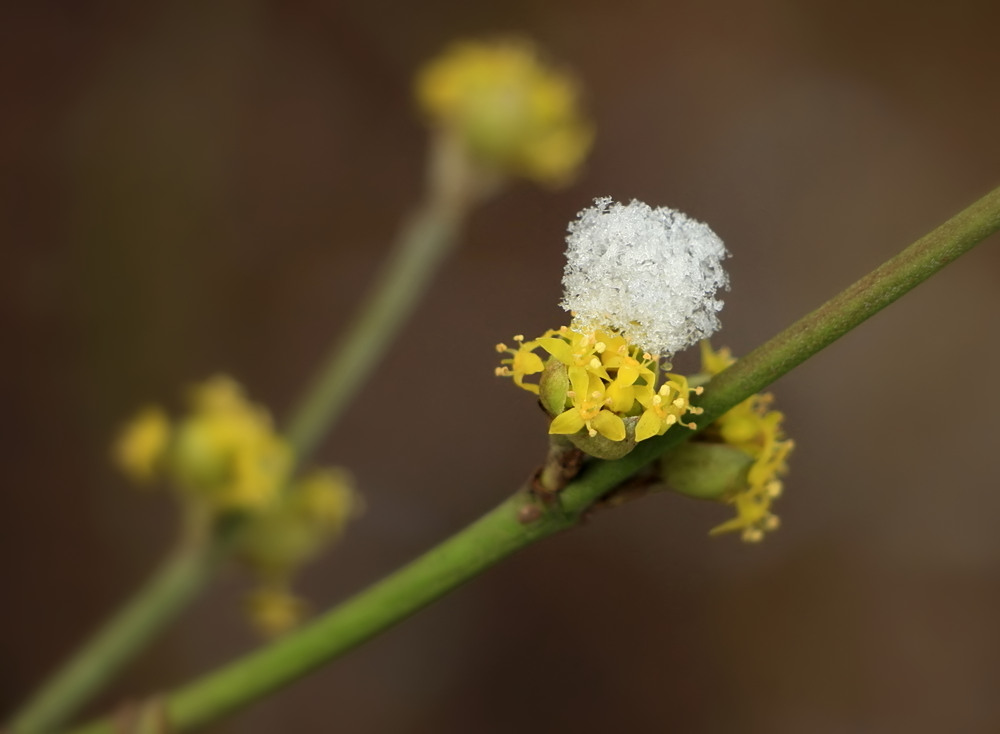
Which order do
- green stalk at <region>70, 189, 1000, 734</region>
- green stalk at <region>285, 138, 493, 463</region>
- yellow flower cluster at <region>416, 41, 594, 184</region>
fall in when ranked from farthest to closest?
yellow flower cluster at <region>416, 41, 594, 184</region>, green stalk at <region>285, 138, 493, 463</region>, green stalk at <region>70, 189, 1000, 734</region>

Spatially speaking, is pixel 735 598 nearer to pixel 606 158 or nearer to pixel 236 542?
pixel 606 158

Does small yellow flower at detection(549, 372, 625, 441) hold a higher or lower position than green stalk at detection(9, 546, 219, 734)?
lower

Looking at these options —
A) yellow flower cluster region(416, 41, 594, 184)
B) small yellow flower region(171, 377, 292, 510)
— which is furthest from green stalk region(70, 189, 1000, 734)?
yellow flower cluster region(416, 41, 594, 184)

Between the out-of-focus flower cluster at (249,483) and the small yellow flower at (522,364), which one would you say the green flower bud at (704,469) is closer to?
the small yellow flower at (522,364)

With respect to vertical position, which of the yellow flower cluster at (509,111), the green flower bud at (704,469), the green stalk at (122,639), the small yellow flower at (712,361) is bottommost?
the green flower bud at (704,469)

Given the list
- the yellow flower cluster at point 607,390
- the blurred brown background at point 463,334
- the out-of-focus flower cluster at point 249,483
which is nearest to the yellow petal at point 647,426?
the yellow flower cluster at point 607,390

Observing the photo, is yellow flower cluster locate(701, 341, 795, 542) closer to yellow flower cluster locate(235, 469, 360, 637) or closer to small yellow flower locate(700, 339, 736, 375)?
small yellow flower locate(700, 339, 736, 375)
